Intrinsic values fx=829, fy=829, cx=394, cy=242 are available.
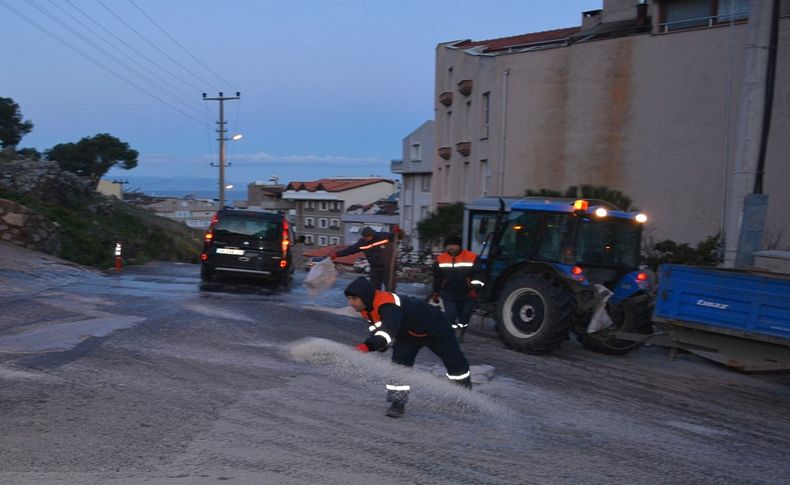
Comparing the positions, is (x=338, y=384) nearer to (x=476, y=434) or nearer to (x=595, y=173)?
(x=476, y=434)

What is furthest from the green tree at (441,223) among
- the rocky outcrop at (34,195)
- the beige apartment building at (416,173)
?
the beige apartment building at (416,173)

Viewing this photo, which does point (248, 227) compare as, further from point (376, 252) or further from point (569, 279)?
point (569, 279)

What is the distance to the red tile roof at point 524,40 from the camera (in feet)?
112

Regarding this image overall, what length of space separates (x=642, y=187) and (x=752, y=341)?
17856 millimetres

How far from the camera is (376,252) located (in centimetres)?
1446

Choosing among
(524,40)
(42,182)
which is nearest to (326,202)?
(524,40)

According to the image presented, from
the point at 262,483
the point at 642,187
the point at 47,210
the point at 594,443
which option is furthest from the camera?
the point at 642,187

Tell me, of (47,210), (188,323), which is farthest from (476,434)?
(47,210)

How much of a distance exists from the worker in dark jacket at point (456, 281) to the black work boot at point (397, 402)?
3.91 metres

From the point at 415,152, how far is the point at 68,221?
114 feet

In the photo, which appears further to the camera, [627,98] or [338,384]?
[627,98]

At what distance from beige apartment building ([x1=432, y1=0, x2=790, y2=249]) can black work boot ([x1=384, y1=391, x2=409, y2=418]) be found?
16779mm

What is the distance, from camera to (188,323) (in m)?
11.8

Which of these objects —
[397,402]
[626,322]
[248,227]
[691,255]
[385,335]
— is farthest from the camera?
[248,227]
